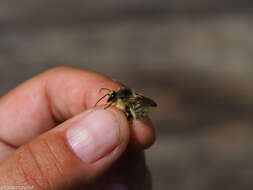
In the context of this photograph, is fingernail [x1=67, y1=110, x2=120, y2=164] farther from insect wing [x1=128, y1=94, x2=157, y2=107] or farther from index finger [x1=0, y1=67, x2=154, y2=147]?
index finger [x1=0, y1=67, x2=154, y2=147]

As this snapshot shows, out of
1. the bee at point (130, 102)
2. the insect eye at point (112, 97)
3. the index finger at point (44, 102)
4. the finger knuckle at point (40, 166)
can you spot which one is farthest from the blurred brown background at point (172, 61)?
the finger knuckle at point (40, 166)

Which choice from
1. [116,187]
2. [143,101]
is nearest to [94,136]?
[143,101]

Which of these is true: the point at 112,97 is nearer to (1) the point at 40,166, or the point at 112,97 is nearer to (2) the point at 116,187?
(1) the point at 40,166

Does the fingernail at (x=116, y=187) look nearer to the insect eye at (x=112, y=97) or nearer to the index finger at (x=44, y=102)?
the index finger at (x=44, y=102)

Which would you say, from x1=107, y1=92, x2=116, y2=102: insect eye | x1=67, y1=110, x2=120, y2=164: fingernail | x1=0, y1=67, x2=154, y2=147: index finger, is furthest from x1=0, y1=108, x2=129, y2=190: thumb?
x1=0, y1=67, x2=154, y2=147: index finger

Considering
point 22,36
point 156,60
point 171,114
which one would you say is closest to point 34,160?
point 171,114
